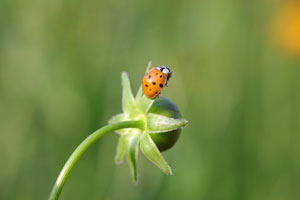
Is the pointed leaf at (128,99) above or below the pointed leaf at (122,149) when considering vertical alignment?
above

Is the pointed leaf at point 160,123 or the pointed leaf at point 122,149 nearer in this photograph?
the pointed leaf at point 160,123

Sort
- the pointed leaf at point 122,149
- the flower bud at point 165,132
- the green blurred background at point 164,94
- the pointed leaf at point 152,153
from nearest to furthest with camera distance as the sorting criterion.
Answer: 1. the pointed leaf at point 152,153
2. the flower bud at point 165,132
3. the pointed leaf at point 122,149
4. the green blurred background at point 164,94

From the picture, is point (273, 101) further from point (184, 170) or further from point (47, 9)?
point (47, 9)

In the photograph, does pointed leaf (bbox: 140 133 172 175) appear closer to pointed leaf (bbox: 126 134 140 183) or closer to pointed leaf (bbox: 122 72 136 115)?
pointed leaf (bbox: 126 134 140 183)

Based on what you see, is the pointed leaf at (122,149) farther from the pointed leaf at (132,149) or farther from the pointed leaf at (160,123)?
the pointed leaf at (160,123)

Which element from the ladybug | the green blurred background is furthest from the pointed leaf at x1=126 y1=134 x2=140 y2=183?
the green blurred background

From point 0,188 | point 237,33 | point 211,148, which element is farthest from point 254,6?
point 0,188

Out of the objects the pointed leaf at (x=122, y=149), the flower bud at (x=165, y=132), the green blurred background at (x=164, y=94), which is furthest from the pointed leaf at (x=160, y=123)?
the green blurred background at (x=164, y=94)
